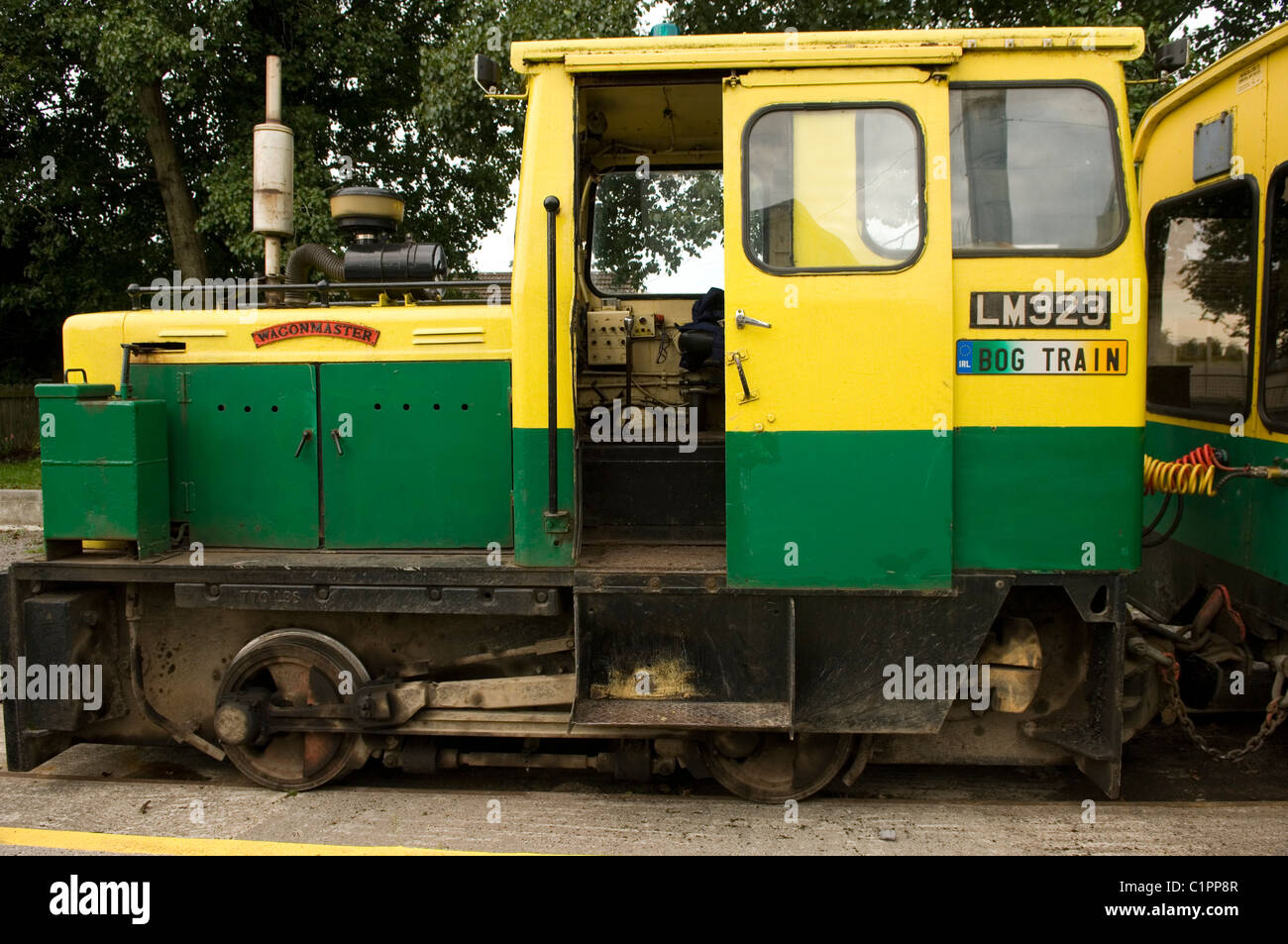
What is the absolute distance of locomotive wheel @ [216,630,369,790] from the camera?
4.34 metres

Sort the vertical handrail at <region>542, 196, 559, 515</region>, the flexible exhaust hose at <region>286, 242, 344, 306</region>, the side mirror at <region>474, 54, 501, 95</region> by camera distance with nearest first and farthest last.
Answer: the vertical handrail at <region>542, 196, 559, 515</region>, the side mirror at <region>474, 54, 501, 95</region>, the flexible exhaust hose at <region>286, 242, 344, 306</region>

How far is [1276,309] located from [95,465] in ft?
17.9

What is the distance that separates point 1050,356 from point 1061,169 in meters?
0.77

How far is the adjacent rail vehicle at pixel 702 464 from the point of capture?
385 cm

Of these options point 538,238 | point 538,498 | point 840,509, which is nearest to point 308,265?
point 538,238

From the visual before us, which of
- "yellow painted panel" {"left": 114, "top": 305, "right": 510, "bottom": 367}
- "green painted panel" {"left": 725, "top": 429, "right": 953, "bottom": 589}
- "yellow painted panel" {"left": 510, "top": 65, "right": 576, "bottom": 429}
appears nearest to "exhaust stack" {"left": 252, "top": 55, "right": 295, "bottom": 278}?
"yellow painted panel" {"left": 114, "top": 305, "right": 510, "bottom": 367}

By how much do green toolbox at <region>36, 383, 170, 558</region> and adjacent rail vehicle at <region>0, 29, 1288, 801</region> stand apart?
18 mm

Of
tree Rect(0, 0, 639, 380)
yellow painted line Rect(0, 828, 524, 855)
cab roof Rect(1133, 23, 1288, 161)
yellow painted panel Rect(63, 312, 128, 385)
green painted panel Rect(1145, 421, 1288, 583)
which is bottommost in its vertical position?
yellow painted line Rect(0, 828, 524, 855)

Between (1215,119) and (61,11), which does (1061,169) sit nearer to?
(1215,119)

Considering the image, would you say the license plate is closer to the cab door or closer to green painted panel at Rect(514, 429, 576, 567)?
the cab door

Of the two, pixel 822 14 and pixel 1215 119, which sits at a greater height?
pixel 822 14

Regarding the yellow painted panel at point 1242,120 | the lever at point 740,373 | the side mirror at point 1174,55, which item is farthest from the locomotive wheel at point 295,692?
the yellow painted panel at point 1242,120

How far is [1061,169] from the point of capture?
392cm

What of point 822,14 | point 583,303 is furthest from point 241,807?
point 822,14
